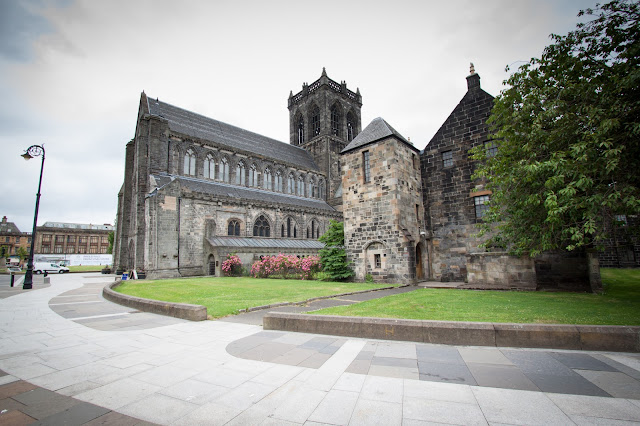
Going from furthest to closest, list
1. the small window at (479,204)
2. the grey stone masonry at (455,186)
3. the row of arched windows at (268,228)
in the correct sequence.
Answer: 1. the row of arched windows at (268,228)
2. the grey stone masonry at (455,186)
3. the small window at (479,204)

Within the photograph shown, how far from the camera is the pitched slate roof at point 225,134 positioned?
32.2m

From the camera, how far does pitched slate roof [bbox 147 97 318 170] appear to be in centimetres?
3222

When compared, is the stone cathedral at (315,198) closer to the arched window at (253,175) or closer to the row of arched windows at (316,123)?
the arched window at (253,175)

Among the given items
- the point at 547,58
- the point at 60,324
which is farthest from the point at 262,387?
the point at 547,58

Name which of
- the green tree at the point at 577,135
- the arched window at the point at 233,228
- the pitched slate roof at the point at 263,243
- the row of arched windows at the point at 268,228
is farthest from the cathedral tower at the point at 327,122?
the green tree at the point at 577,135

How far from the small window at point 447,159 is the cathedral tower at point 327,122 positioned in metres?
24.9

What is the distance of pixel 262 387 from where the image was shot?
3688 mm

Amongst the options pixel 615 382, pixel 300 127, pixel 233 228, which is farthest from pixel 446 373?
pixel 300 127

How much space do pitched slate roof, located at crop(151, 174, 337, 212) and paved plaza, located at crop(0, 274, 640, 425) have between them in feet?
77.9

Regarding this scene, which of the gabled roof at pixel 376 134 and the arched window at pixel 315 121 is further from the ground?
the arched window at pixel 315 121

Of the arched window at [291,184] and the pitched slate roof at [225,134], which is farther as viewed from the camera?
the arched window at [291,184]

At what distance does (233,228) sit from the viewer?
29.8m

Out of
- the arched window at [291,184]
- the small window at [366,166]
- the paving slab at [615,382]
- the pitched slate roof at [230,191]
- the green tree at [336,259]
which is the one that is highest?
the arched window at [291,184]

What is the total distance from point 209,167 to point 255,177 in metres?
5.79
